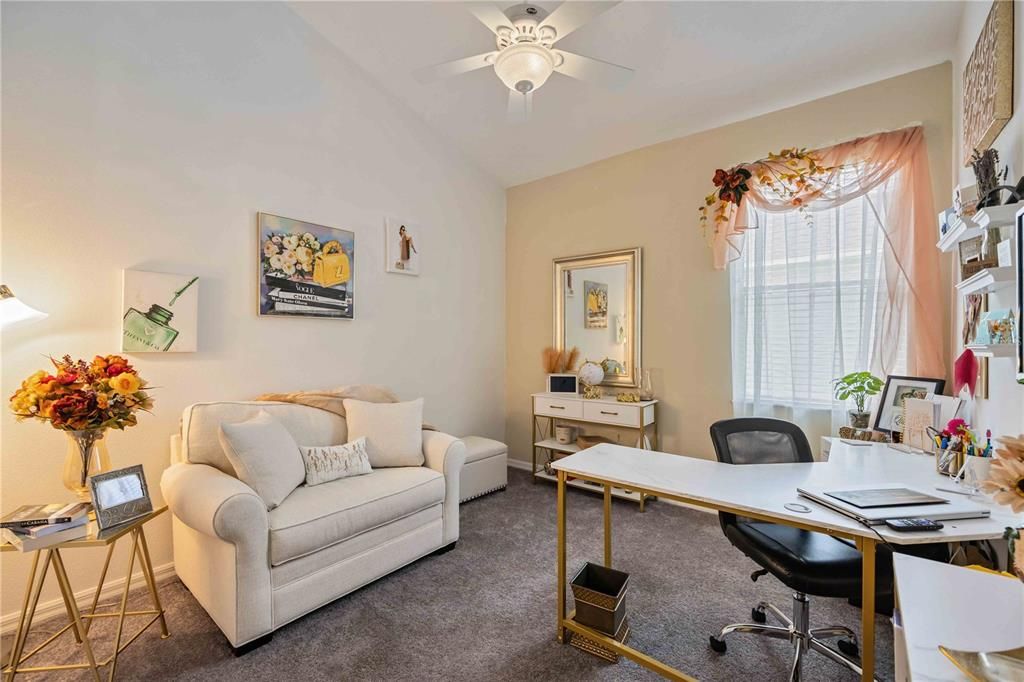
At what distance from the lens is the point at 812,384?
9.64ft

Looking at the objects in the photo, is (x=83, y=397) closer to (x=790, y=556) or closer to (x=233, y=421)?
(x=233, y=421)

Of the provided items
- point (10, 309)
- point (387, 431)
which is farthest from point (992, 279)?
point (10, 309)

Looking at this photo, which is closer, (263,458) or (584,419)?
(263,458)

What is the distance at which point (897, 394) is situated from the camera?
97.0 inches

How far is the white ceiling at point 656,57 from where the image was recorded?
2354 mm

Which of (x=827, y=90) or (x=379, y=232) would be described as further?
(x=379, y=232)

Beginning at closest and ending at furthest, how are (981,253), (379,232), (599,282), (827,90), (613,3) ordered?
(981,253)
(613,3)
(827,90)
(379,232)
(599,282)

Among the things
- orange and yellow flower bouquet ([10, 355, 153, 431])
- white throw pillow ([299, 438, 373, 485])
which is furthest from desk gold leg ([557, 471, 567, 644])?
orange and yellow flower bouquet ([10, 355, 153, 431])

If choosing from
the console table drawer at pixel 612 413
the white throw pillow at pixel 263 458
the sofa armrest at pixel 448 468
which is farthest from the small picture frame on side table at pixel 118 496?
the console table drawer at pixel 612 413

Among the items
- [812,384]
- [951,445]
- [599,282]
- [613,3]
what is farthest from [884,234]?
[613,3]

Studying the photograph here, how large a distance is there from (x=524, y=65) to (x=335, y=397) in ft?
7.20

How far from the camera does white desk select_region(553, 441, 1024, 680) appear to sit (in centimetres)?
126

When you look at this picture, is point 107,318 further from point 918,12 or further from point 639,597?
point 918,12

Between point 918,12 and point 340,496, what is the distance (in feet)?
12.4
